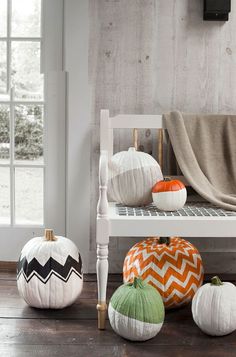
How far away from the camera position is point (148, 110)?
2715mm

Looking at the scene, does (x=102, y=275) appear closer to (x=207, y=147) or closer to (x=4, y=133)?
(x=207, y=147)

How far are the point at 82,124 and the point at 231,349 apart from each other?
1377 mm

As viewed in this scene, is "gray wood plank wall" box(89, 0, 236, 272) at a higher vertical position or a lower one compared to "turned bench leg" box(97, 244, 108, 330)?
higher

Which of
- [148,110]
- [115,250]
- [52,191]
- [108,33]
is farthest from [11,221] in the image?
[108,33]

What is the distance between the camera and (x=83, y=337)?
1979mm

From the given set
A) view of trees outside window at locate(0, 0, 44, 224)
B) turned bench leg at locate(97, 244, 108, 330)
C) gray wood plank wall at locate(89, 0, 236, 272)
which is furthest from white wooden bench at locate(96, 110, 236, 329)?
view of trees outside window at locate(0, 0, 44, 224)

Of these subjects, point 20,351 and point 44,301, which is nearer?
point 20,351

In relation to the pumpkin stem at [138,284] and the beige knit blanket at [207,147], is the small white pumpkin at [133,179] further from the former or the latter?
the pumpkin stem at [138,284]

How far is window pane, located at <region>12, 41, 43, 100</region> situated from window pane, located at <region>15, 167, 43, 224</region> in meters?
0.42

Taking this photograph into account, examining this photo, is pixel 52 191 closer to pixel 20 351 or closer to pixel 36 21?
pixel 36 21

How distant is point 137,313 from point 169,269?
361mm

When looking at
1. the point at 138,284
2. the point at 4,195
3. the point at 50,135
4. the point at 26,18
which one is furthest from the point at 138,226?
the point at 26,18

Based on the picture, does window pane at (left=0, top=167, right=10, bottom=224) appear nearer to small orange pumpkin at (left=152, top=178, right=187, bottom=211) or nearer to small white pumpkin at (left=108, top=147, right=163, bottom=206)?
small white pumpkin at (left=108, top=147, right=163, bottom=206)

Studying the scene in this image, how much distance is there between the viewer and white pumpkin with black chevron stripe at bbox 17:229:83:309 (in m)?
2.21
